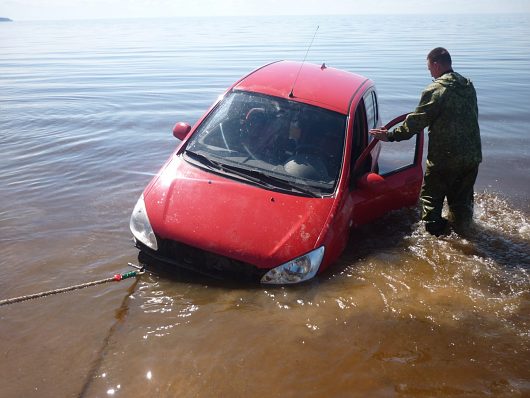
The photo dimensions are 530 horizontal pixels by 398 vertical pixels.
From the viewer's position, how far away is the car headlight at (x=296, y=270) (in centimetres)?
351

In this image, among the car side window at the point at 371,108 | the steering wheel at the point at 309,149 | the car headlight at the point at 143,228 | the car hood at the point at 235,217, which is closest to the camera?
the car hood at the point at 235,217

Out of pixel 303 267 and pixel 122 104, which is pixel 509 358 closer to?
pixel 303 267

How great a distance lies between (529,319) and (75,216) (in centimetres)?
453

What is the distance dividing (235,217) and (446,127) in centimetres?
232

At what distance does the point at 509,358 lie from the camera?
3111mm

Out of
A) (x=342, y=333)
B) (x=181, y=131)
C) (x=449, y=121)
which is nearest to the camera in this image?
(x=342, y=333)

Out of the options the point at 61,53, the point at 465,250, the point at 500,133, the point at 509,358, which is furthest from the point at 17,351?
the point at 61,53

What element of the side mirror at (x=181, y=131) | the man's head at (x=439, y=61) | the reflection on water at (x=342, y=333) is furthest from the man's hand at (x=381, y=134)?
the side mirror at (x=181, y=131)

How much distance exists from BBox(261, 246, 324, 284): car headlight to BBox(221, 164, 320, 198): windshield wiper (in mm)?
640

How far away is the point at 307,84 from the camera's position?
4.88m

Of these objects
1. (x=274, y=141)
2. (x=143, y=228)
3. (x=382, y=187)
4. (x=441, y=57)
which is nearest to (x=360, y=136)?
(x=382, y=187)

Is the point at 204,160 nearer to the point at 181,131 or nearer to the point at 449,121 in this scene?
the point at 181,131

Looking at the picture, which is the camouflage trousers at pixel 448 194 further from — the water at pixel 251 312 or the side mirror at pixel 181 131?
the side mirror at pixel 181 131

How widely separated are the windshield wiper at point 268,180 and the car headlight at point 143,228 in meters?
0.85
